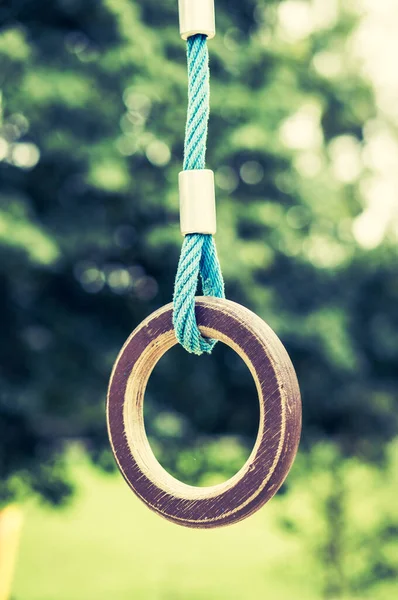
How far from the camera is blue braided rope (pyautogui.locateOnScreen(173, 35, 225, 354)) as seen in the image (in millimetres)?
1021

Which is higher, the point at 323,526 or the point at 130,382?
the point at 323,526

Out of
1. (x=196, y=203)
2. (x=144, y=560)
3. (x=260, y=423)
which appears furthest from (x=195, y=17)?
(x=144, y=560)

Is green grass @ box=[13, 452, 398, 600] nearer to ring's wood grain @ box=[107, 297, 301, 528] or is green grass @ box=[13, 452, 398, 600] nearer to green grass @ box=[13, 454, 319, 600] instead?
green grass @ box=[13, 454, 319, 600]

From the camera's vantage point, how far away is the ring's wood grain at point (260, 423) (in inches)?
38.2

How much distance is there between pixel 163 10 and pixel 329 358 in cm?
309

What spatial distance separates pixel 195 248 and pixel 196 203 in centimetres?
6

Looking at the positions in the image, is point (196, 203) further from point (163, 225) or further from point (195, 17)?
point (163, 225)

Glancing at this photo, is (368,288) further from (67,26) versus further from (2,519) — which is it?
(2,519)

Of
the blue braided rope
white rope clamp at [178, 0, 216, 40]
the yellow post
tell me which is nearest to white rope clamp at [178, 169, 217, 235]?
the blue braided rope

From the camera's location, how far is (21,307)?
6.04 metres

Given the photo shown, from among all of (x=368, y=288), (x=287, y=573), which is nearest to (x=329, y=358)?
(x=368, y=288)

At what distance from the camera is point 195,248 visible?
106 cm

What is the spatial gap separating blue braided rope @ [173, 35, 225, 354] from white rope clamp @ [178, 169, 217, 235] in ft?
0.05

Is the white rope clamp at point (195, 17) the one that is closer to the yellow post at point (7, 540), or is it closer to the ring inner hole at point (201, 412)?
the yellow post at point (7, 540)
